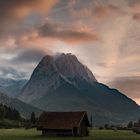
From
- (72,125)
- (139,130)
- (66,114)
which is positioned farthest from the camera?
(139,130)

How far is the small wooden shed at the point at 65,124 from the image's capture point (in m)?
99.1

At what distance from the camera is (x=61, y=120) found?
102562 mm

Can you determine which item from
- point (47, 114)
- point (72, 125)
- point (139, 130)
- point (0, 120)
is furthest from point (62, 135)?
point (0, 120)

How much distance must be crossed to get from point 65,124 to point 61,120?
2.63 metres

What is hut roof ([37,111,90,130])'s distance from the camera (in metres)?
99.6

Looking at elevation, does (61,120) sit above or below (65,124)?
above

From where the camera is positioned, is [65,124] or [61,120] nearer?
[65,124]

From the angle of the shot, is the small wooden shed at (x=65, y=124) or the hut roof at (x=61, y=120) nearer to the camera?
the small wooden shed at (x=65, y=124)

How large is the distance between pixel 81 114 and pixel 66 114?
5.20 meters

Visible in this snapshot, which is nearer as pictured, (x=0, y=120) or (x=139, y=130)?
(x=139, y=130)

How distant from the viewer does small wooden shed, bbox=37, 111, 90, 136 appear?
99062 mm

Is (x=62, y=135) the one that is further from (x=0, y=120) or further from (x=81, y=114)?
(x=0, y=120)

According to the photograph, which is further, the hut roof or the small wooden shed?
the hut roof

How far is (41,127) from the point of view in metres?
102
